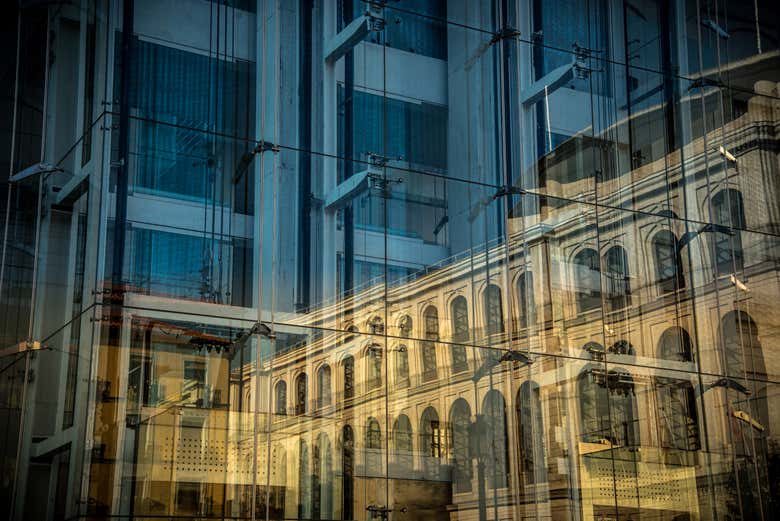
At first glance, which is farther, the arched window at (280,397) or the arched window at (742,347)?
the arched window at (742,347)

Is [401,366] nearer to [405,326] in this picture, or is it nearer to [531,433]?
[405,326]

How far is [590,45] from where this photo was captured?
1526cm

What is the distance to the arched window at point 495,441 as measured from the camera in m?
13.1

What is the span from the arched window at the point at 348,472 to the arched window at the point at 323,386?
1.11ft

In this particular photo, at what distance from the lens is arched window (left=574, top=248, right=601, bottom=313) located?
563 inches

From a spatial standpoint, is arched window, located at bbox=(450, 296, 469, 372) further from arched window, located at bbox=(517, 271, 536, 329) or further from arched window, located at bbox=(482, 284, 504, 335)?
arched window, located at bbox=(517, 271, 536, 329)

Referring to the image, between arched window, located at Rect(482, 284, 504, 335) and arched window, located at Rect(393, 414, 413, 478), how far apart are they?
151 cm

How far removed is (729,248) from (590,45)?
312 cm

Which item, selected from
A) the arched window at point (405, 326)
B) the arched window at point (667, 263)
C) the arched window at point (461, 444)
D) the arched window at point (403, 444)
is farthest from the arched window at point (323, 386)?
the arched window at point (667, 263)

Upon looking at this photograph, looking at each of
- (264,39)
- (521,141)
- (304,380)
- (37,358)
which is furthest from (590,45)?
(37,358)

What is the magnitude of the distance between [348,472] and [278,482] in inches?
30.3

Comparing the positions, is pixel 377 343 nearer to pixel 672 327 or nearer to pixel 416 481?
pixel 416 481

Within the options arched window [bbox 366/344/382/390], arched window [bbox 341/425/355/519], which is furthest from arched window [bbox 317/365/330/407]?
arched window [bbox 366/344/382/390]

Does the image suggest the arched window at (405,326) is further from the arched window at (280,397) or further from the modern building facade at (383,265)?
the arched window at (280,397)
